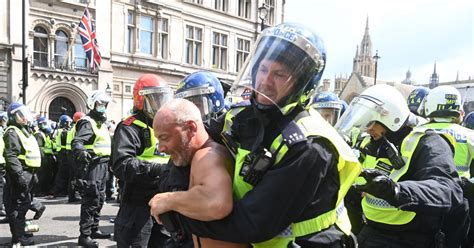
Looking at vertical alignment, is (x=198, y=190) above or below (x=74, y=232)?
above

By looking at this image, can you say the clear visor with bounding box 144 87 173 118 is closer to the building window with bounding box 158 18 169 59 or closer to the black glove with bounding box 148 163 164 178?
the black glove with bounding box 148 163 164 178

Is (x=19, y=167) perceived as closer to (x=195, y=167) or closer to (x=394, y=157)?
(x=195, y=167)

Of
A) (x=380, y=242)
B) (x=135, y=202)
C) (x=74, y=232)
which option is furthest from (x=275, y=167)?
(x=74, y=232)

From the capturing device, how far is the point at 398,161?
8.36ft

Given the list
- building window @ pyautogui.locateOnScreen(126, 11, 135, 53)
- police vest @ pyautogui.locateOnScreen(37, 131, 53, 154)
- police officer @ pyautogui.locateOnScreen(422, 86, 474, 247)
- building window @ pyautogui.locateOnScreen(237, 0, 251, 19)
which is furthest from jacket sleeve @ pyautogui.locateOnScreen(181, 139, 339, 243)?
building window @ pyautogui.locateOnScreen(237, 0, 251, 19)

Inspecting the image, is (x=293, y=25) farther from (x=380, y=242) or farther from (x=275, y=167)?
(x=380, y=242)

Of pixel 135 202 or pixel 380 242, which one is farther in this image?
pixel 135 202

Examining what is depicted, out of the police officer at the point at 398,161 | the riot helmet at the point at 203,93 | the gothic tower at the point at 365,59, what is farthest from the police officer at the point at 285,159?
the gothic tower at the point at 365,59

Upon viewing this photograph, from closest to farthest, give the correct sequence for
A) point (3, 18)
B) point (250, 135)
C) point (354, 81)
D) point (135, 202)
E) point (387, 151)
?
point (250, 135) → point (387, 151) → point (135, 202) → point (3, 18) → point (354, 81)

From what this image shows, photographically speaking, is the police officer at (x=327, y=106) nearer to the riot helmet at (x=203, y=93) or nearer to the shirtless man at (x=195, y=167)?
the riot helmet at (x=203, y=93)

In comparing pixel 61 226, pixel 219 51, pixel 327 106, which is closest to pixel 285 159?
pixel 327 106

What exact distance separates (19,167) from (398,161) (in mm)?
5146

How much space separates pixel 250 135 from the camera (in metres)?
1.64

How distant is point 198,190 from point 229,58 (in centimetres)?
2736
